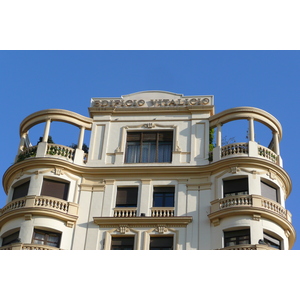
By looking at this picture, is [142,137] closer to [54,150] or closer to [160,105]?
[160,105]

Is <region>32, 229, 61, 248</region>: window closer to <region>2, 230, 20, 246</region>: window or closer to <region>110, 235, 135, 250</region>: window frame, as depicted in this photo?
<region>2, 230, 20, 246</region>: window

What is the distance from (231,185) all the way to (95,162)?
805 centimetres

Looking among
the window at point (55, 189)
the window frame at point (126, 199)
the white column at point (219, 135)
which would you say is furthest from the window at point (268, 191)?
the window at point (55, 189)

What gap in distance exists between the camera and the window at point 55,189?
137 feet

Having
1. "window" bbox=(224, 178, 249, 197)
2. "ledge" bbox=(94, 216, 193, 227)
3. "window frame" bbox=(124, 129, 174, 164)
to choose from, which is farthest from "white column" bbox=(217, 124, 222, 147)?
"ledge" bbox=(94, 216, 193, 227)

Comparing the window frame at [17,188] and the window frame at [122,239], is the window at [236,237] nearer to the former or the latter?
the window frame at [122,239]

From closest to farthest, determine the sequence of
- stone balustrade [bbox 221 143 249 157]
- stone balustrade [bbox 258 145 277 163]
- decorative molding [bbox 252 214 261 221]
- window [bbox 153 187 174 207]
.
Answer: decorative molding [bbox 252 214 261 221] < window [bbox 153 187 174 207] < stone balustrade [bbox 221 143 249 157] < stone balustrade [bbox 258 145 277 163]

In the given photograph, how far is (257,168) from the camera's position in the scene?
41.5 meters

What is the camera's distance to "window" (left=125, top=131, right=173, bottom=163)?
143 ft

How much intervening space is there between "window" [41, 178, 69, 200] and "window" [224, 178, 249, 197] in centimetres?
897

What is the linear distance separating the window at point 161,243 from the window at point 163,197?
2.17 metres

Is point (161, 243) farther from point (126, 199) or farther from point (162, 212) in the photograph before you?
point (126, 199)

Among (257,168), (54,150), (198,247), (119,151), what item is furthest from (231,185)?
(54,150)
